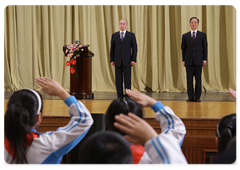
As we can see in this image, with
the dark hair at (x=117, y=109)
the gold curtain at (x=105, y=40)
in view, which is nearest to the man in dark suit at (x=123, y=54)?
the gold curtain at (x=105, y=40)

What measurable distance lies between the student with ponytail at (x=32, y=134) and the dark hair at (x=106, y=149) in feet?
1.60

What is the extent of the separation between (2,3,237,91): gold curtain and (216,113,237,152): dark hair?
18.7 ft

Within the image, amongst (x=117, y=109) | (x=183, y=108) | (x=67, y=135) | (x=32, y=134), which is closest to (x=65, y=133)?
(x=67, y=135)

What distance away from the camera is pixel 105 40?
7.32 metres

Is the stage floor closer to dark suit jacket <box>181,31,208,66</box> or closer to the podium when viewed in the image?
the podium

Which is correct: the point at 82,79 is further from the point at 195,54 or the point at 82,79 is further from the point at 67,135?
the point at 67,135

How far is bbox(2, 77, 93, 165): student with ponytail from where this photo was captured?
135cm

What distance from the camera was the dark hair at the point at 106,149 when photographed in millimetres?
917

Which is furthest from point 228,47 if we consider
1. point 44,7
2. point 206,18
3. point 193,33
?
point 44,7

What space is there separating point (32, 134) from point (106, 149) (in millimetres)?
586

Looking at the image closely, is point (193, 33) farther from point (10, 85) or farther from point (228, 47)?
point (10, 85)

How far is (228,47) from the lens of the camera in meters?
6.82

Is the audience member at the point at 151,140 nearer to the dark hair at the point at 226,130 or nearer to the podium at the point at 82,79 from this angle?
the dark hair at the point at 226,130

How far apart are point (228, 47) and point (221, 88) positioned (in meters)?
0.94
